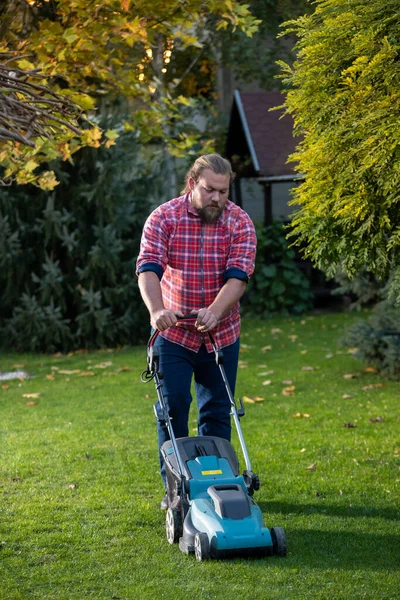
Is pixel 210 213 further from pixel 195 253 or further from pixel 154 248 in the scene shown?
pixel 154 248

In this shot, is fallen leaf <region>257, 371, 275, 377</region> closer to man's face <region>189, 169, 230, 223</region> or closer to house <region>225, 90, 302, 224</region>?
man's face <region>189, 169, 230, 223</region>

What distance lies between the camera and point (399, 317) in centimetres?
1041

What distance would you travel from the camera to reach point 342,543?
5.07 meters

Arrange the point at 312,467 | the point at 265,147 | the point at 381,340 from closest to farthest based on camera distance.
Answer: the point at 312,467
the point at 381,340
the point at 265,147

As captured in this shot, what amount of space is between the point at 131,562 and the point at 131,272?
8793mm

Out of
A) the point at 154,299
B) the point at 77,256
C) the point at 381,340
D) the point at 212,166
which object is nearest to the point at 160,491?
the point at 154,299

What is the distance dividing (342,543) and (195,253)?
1.78 m

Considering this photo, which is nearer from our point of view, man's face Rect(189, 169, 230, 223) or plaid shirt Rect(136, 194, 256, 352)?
man's face Rect(189, 169, 230, 223)

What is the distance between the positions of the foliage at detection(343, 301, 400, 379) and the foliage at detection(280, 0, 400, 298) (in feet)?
14.9

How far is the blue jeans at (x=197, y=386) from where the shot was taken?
5.36 meters

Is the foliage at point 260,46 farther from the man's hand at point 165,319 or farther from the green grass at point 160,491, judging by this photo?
the man's hand at point 165,319

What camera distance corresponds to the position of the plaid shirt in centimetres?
533

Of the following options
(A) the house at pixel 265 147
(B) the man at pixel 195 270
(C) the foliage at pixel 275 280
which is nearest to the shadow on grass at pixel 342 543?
(B) the man at pixel 195 270

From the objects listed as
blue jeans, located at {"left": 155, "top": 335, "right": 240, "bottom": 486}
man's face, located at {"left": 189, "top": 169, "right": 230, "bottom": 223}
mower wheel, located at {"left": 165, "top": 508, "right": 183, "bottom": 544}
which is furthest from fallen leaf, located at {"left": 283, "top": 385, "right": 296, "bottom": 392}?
mower wheel, located at {"left": 165, "top": 508, "right": 183, "bottom": 544}
